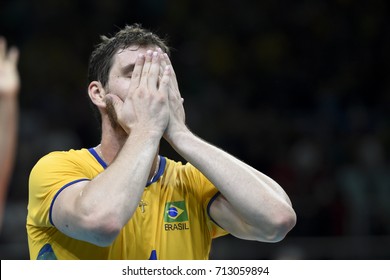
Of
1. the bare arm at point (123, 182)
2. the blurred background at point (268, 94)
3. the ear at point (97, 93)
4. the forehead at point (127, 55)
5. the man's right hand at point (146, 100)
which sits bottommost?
the bare arm at point (123, 182)

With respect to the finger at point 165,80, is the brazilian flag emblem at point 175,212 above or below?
below

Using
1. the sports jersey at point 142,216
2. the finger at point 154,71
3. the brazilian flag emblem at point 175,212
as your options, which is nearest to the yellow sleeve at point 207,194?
the sports jersey at point 142,216

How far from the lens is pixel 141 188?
11.0ft

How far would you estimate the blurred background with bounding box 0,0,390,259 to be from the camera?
9141mm

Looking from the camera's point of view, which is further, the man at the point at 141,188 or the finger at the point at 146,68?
the finger at the point at 146,68

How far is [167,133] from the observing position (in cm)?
366

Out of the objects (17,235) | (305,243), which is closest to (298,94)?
(305,243)

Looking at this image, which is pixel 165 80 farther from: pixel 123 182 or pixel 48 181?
pixel 48 181

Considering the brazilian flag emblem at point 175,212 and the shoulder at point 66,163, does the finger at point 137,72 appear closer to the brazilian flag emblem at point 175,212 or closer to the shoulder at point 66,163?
the shoulder at point 66,163

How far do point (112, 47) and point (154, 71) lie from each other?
48 cm

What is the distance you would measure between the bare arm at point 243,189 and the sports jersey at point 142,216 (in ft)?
1.00

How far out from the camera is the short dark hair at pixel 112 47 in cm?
403

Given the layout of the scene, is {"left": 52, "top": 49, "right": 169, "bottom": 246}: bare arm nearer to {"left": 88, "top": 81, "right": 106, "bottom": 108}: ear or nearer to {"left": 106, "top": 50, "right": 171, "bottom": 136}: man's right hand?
{"left": 106, "top": 50, "right": 171, "bottom": 136}: man's right hand
